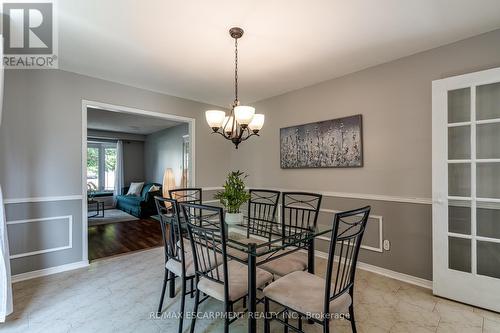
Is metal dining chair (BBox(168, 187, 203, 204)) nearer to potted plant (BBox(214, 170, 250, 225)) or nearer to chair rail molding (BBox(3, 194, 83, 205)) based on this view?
potted plant (BBox(214, 170, 250, 225))

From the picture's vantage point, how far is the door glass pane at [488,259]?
2088 millimetres

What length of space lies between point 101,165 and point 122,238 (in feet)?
15.8

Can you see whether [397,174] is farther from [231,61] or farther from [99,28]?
[99,28]

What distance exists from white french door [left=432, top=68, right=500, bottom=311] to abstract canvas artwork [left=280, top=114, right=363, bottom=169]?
2.78 feet

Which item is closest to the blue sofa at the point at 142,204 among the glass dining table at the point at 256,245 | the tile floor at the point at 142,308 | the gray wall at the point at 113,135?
the gray wall at the point at 113,135

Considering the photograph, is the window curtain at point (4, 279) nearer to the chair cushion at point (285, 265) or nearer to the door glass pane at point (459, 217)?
the chair cushion at point (285, 265)

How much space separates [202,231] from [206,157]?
2879 mm

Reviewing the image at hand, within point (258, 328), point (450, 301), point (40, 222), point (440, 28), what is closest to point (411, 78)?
point (440, 28)

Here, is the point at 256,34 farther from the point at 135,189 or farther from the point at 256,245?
the point at 135,189

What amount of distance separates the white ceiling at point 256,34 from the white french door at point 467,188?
1.98 ft

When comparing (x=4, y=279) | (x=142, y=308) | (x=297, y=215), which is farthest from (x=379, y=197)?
(x=4, y=279)

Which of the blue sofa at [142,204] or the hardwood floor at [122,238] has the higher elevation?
the blue sofa at [142,204]

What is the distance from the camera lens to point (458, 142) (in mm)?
2268

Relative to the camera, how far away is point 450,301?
2.22 metres
